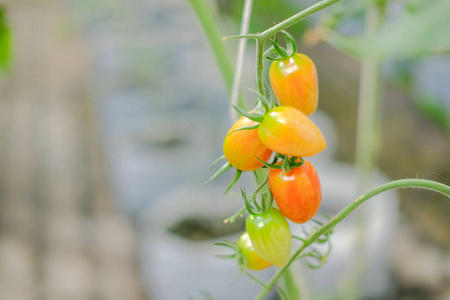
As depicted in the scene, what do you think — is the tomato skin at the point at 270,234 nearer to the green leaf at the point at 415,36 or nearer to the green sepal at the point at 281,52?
the green sepal at the point at 281,52

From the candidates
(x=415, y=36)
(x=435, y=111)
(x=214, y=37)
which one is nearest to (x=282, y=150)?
(x=214, y=37)

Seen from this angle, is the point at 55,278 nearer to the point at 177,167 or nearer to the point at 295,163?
the point at 177,167

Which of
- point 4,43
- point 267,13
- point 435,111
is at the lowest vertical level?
point 435,111

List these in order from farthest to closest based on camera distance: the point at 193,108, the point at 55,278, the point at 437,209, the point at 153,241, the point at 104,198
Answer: the point at 104,198 < the point at 193,108 < the point at 55,278 < the point at 437,209 < the point at 153,241

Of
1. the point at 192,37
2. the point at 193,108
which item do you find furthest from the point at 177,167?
the point at 192,37

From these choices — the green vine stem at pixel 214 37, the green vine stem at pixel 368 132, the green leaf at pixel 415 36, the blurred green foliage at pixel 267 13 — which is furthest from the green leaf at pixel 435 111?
the green vine stem at pixel 214 37

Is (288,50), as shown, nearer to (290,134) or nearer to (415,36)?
(290,134)
